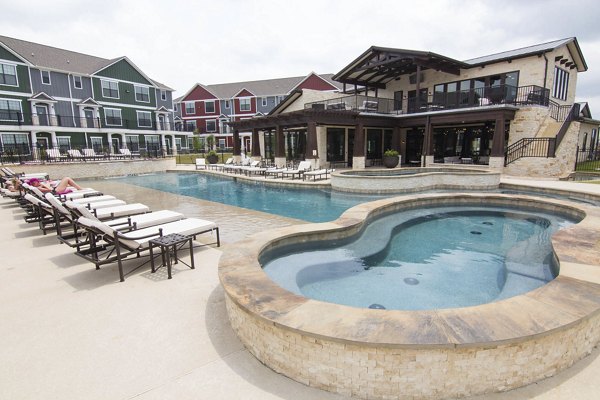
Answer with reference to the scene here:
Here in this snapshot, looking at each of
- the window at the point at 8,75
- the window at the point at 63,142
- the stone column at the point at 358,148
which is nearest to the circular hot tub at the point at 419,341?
the stone column at the point at 358,148

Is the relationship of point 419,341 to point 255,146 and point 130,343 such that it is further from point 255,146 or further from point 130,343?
point 255,146

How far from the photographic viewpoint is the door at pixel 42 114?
2845 centimetres

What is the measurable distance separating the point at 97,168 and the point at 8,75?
47.9 feet

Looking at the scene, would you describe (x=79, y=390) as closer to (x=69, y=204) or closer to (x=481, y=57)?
(x=69, y=204)

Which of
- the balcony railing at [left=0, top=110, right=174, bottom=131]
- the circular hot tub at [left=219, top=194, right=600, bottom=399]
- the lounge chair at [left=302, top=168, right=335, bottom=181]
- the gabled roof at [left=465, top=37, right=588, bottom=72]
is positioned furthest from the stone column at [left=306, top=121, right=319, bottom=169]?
the balcony railing at [left=0, top=110, right=174, bottom=131]

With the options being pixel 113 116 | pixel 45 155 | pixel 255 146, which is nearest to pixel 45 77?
pixel 113 116

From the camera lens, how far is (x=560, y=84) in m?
21.3

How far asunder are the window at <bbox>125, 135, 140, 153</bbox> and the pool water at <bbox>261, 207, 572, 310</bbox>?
112 feet

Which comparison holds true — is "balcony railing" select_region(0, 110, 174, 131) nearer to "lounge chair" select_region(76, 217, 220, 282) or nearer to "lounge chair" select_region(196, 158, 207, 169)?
"lounge chair" select_region(196, 158, 207, 169)

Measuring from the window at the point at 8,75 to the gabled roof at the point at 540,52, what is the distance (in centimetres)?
3713

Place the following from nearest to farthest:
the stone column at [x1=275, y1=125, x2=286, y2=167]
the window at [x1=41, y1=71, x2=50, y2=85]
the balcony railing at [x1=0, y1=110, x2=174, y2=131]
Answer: the stone column at [x1=275, y1=125, x2=286, y2=167] < the balcony railing at [x1=0, y1=110, x2=174, y2=131] < the window at [x1=41, y1=71, x2=50, y2=85]

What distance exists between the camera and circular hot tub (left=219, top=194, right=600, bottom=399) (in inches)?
96.0

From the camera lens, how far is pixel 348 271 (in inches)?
226

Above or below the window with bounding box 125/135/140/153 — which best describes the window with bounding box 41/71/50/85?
above
